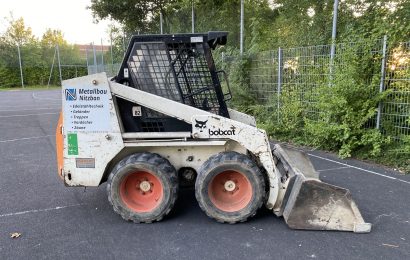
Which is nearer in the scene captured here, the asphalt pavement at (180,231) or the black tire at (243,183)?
the asphalt pavement at (180,231)

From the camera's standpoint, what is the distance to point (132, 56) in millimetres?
4000

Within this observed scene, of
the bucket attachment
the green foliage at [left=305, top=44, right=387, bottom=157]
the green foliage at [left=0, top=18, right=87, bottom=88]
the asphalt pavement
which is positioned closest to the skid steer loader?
the bucket attachment

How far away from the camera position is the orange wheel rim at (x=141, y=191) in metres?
3.89

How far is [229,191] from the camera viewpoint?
3924 millimetres

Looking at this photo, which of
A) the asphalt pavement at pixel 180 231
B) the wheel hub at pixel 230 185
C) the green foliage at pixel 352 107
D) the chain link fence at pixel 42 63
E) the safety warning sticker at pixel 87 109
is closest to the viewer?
the asphalt pavement at pixel 180 231

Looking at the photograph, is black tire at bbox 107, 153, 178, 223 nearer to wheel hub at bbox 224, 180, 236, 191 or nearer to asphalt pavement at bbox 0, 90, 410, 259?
asphalt pavement at bbox 0, 90, 410, 259

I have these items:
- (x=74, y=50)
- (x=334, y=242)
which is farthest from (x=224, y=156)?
(x=74, y=50)

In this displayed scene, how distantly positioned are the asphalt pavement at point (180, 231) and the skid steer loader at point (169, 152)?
17 cm

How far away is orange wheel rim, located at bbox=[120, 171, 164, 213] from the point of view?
12.8 ft

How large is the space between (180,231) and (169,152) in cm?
91

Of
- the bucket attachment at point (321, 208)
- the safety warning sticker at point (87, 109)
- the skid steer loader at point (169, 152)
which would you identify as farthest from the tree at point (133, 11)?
the bucket attachment at point (321, 208)

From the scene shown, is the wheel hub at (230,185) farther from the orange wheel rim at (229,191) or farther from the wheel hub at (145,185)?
the wheel hub at (145,185)

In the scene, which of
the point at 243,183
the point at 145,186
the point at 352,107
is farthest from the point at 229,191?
the point at 352,107

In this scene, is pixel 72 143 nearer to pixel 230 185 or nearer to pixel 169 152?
pixel 169 152
